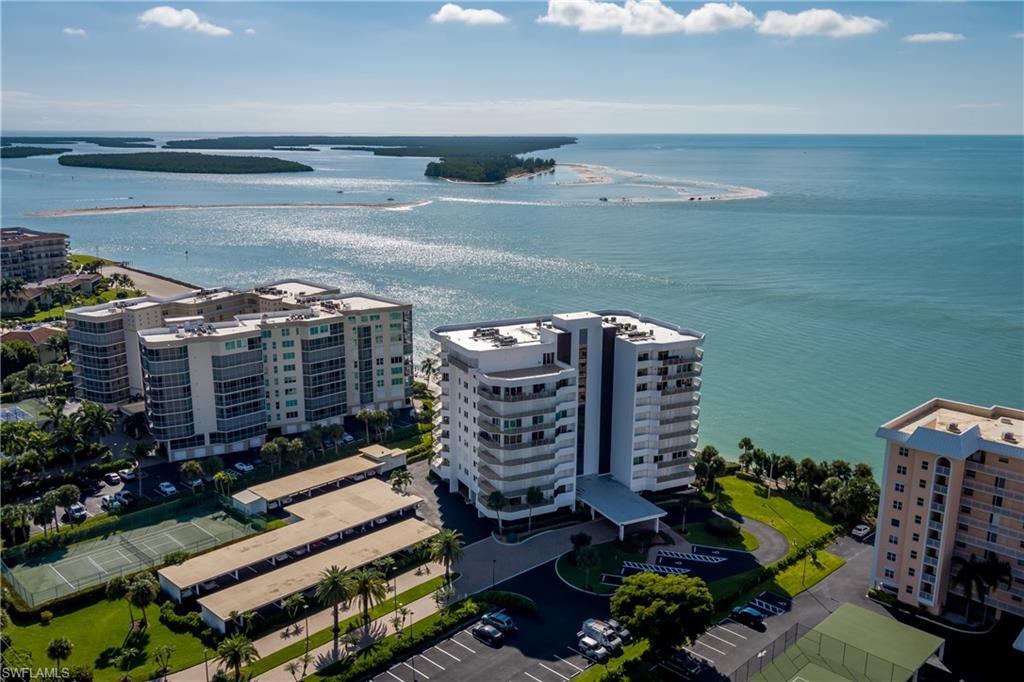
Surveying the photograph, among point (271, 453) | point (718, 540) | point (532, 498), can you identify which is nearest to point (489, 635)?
point (532, 498)

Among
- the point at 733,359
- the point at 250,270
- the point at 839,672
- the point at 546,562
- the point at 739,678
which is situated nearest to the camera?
the point at 839,672

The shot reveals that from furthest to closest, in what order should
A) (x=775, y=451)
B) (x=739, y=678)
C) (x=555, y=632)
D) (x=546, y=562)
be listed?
(x=775, y=451), (x=546, y=562), (x=555, y=632), (x=739, y=678)

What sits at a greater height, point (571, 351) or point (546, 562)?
point (571, 351)

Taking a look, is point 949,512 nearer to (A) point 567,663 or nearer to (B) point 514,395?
(A) point 567,663

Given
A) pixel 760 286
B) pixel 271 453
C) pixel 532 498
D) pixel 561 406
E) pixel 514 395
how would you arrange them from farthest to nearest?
pixel 760 286, pixel 271 453, pixel 561 406, pixel 532 498, pixel 514 395

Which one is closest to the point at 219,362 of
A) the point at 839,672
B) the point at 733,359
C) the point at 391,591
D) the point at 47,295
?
the point at 391,591

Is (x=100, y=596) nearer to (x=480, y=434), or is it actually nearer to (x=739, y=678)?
(x=480, y=434)
